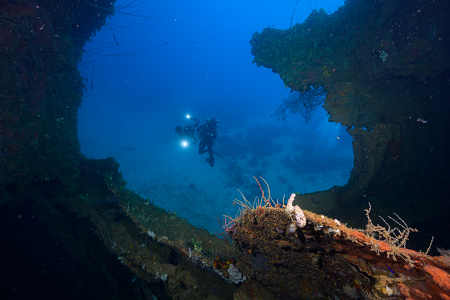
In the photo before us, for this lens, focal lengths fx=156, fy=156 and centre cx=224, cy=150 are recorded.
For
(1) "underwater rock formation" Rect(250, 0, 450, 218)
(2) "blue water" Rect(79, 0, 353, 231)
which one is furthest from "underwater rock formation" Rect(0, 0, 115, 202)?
(1) "underwater rock formation" Rect(250, 0, 450, 218)

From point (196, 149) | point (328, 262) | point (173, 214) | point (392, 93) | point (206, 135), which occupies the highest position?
point (196, 149)

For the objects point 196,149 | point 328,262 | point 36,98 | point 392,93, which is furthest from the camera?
point 196,149

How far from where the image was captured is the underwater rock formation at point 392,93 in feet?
13.3

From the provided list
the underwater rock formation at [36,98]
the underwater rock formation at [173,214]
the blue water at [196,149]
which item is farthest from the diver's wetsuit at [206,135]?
the underwater rock formation at [36,98]

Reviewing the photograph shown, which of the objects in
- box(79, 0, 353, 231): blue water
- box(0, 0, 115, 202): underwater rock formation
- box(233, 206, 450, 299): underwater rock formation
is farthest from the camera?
box(79, 0, 353, 231): blue water

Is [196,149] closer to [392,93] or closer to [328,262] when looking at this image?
[392,93]

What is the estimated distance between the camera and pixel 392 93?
186 inches

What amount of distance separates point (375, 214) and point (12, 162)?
9.83m

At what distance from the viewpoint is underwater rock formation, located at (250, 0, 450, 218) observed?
407 cm

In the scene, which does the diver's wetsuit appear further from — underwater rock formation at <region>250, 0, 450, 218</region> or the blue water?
underwater rock formation at <region>250, 0, 450, 218</region>

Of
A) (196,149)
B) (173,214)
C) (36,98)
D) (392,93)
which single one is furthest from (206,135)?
(196,149)

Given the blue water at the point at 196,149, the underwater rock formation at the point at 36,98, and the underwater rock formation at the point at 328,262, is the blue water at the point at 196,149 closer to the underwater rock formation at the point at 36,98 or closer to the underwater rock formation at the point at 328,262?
the underwater rock formation at the point at 36,98

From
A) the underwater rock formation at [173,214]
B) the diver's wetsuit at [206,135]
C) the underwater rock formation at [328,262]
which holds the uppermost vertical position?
A: the diver's wetsuit at [206,135]

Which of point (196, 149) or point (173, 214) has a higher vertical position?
point (196, 149)
